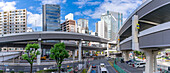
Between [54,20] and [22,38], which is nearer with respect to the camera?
[22,38]

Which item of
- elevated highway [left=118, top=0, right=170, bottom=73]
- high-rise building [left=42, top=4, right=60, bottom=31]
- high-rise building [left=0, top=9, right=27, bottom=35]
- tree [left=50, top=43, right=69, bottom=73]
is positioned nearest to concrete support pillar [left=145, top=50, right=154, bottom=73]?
elevated highway [left=118, top=0, right=170, bottom=73]

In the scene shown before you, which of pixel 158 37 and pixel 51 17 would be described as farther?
pixel 51 17

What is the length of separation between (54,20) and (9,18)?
113 ft

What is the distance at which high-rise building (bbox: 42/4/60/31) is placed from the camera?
376 ft

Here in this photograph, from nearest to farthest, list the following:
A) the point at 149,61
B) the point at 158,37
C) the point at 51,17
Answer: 1. the point at 158,37
2. the point at 149,61
3. the point at 51,17

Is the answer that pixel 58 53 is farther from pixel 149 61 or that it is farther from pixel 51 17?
pixel 51 17

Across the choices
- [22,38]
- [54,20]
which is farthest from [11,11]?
[22,38]

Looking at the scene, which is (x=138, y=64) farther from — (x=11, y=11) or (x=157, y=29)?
(x=11, y=11)

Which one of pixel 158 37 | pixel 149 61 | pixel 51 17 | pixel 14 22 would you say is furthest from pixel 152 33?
pixel 14 22

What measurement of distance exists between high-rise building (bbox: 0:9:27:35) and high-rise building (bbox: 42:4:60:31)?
1486 centimetres

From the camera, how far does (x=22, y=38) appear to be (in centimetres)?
5562

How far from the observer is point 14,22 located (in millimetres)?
112250

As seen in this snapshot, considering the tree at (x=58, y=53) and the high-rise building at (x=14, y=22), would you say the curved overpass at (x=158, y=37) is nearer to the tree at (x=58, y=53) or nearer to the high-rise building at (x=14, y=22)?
the tree at (x=58, y=53)

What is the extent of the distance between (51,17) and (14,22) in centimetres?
2818
